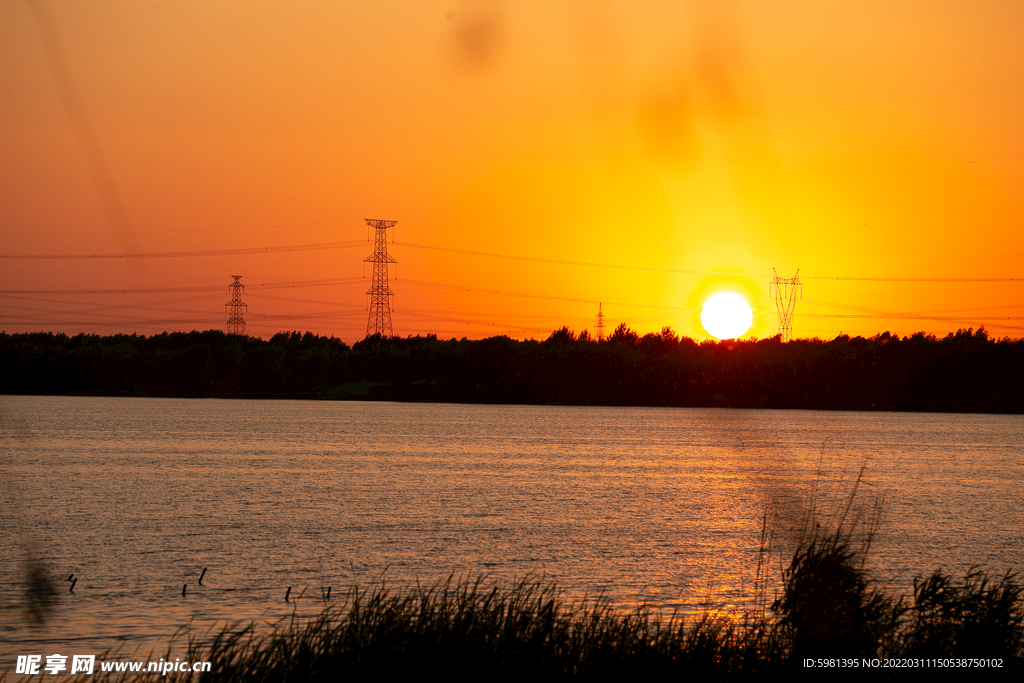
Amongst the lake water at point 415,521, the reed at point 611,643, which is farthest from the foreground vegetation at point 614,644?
the lake water at point 415,521

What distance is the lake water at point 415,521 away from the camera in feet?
96.5

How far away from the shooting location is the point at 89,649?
73.9 feet

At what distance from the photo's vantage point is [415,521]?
158 feet

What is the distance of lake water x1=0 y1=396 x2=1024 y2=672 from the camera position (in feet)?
96.5

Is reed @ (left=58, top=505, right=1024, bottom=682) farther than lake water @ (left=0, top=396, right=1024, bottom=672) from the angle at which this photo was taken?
No

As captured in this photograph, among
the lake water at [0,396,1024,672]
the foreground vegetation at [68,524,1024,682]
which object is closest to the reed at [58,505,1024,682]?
the foreground vegetation at [68,524,1024,682]

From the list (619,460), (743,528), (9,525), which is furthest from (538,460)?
(9,525)

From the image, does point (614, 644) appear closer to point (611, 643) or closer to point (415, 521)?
point (611, 643)

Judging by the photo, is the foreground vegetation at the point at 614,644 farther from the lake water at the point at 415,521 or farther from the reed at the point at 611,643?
the lake water at the point at 415,521

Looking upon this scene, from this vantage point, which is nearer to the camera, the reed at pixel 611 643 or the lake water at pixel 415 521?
the reed at pixel 611 643

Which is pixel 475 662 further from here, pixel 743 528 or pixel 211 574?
pixel 743 528

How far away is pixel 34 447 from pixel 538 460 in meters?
56.6

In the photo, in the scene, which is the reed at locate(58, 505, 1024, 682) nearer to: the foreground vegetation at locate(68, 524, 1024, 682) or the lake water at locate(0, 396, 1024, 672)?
the foreground vegetation at locate(68, 524, 1024, 682)

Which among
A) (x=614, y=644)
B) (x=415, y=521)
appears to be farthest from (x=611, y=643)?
(x=415, y=521)
